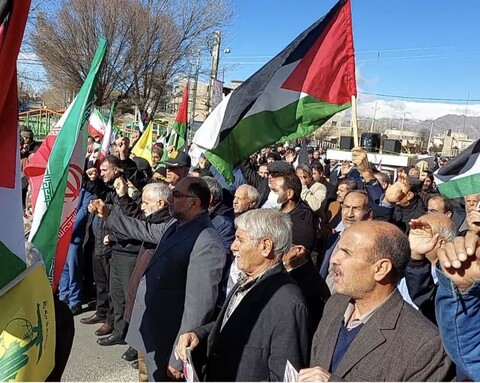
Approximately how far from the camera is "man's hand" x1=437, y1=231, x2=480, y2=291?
5.21ft

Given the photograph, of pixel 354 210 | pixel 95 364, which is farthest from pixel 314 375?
pixel 95 364

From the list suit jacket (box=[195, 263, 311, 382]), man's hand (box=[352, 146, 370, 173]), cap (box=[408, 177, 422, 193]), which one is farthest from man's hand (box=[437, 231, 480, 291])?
cap (box=[408, 177, 422, 193])

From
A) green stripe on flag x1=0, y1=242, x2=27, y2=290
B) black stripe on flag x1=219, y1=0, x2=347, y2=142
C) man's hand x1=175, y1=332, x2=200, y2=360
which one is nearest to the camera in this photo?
green stripe on flag x1=0, y1=242, x2=27, y2=290

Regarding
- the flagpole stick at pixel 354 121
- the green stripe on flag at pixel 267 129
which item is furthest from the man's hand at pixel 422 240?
the green stripe on flag at pixel 267 129

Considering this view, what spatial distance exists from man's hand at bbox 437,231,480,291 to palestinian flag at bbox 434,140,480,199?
1.53 meters

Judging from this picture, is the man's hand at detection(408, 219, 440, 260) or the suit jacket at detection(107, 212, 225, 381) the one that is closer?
the man's hand at detection(408, 219, 440, 260)

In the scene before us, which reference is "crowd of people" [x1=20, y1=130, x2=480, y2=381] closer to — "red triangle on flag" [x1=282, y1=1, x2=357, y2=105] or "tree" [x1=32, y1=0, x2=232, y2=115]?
"red triangle on flag" [x1=282, y1=1, x2=357, y2=105]

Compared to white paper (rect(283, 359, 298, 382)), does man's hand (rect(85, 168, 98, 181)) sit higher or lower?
higher

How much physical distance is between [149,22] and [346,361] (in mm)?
25152

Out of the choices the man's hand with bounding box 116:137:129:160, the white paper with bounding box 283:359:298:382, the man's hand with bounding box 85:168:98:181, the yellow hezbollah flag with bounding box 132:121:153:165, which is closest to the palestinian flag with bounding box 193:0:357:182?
the white paper with bounding box 283:359:298:382

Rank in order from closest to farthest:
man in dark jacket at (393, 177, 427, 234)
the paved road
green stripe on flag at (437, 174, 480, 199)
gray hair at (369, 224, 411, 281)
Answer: gray hair at (369, 224, 411, 281) → green stripe on flag at (437, 174, 480, 199) → the paved road → man in dark jacket at (393, 177, 427, 234)

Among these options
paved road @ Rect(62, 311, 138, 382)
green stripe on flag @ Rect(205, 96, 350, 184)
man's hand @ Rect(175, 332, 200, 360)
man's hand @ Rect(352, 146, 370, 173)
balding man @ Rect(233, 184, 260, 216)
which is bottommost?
paved road @ Rect(62, 311, 138, 382)

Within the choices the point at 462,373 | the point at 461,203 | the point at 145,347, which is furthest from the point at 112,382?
the point at 461,203

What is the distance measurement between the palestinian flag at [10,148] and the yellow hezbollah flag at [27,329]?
0.06m
